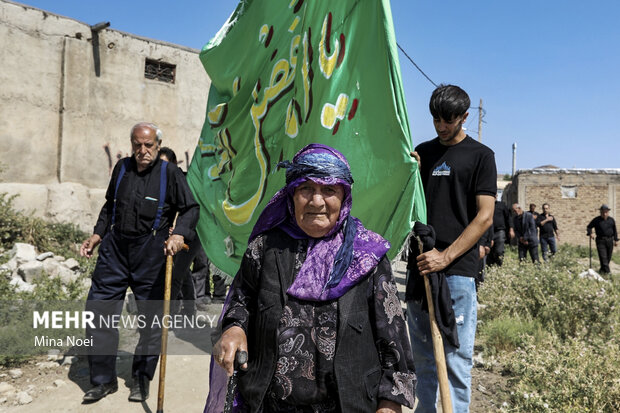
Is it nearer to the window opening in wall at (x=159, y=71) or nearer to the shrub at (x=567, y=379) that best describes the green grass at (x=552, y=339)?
the shrub at (x=567, y=379)

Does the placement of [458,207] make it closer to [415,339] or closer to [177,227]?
[415,339]

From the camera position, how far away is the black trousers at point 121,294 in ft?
12.3

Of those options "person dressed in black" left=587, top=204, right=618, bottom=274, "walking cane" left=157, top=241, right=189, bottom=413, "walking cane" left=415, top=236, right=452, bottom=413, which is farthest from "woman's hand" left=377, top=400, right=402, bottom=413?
Answer: "person dressed in black" left=587, top=204, right=618, bottom=274

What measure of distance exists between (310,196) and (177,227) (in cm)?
232

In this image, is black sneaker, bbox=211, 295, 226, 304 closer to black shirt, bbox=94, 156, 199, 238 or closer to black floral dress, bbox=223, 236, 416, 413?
black shirt, bbox=94, 156, 199, 238

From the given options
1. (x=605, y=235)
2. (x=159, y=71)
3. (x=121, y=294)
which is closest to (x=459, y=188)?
(x=121, y=294)

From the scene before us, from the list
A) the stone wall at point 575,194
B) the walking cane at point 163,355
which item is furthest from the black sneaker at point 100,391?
the stone wall at point 575,194

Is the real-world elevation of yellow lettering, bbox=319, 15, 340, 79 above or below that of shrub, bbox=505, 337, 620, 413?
above

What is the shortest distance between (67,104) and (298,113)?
9182 mm

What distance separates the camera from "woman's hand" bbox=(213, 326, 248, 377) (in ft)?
5.83

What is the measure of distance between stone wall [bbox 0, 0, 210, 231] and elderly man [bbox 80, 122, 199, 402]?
23.9ft

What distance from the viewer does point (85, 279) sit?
7992 millimetres

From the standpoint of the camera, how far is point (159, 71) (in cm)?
1244

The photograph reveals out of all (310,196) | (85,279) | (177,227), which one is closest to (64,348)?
(177,227)
